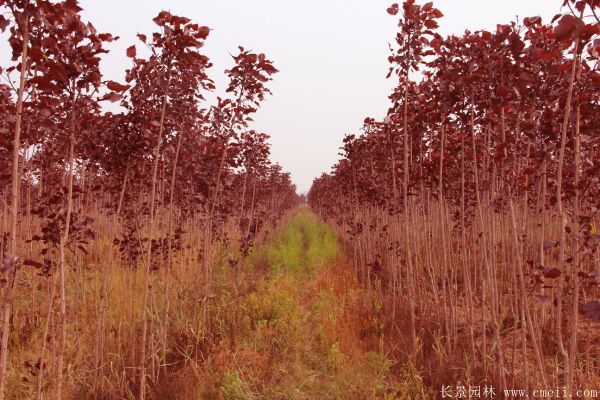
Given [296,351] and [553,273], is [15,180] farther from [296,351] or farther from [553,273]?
[296,351]

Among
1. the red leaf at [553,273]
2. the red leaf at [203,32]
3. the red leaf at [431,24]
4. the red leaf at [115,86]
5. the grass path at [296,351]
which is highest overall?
the red leaf at [431,24]

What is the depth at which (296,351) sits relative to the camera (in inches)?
181

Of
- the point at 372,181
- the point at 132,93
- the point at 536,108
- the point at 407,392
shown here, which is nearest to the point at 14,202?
the point at 132,93

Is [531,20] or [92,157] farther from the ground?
[531,20]

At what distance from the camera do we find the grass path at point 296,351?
3711 mm

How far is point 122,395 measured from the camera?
3.63 metres

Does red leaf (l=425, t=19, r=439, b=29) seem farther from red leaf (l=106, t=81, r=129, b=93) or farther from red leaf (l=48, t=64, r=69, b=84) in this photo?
red leaf (l=48, t=64, r=69, b=84)

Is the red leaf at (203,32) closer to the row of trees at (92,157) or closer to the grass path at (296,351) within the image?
the row of trees at (92,157)

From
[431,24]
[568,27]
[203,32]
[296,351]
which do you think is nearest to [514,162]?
[568,27]

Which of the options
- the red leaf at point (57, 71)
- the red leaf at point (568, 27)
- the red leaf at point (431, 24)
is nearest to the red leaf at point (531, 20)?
the red leaf at point (431, 24)

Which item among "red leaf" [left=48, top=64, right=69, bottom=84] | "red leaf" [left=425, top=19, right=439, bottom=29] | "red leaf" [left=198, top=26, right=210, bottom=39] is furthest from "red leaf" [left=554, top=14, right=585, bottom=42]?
"red leaf" [left=425, top=19, right=439, bottom=29]

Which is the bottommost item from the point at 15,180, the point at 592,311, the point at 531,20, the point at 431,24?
the point at 592,311

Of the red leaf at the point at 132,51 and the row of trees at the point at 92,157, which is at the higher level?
the red leaf at the point at 132,51

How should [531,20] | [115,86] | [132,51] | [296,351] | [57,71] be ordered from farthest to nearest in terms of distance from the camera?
1. [296,351]
2. [132,51]
3. [531,20]
4. [115,86]
5. [57,71]
